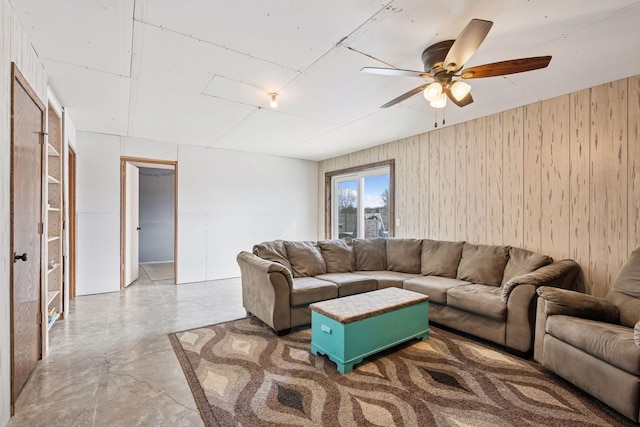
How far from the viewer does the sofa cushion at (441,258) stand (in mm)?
3805

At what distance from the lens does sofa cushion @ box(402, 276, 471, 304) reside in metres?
3.20

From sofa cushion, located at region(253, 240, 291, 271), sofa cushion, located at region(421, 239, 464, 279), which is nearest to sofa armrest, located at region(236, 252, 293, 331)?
sofa cushion, located at region(253, 240, 291, 271)

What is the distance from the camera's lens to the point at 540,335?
2.40m

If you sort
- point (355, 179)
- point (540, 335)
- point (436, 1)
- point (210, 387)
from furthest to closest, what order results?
point (355, 179) < point (540, 335) < point (210, 387) < point (436, 1)

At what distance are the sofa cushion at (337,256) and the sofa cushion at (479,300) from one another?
150 cm

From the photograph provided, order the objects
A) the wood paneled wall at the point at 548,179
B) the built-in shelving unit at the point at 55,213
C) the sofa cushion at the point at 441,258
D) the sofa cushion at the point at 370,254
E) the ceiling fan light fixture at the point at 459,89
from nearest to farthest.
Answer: the ceiling fan light fixture at the point at 459,89 → the wood paneled wall at the point at 548,179 → the built-in shelving unit at the point at 55,213 → the sofa cushion at the point at 441,258 → the sofa cushion at the point at 370,254

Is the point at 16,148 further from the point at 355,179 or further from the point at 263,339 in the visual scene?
the point at 355,179

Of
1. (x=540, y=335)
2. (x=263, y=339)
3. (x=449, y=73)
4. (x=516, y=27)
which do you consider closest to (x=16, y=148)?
(x=263, y=339)

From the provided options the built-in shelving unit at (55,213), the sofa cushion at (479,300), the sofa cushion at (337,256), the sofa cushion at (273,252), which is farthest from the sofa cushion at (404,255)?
the built-in shelving unit at (55,213)

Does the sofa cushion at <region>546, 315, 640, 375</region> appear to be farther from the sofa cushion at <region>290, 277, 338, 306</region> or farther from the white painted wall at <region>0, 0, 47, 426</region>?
the white painted wall at <region>0, 0, 47, 426</region>

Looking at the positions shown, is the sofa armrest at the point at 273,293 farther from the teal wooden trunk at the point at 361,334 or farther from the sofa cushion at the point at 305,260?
the sofa cushion at the point at 305,260

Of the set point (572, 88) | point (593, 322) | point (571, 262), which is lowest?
point (593, 322)

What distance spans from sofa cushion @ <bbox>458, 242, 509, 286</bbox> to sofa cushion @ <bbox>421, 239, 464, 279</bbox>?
0.12m

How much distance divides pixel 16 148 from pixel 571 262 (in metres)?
4.67
